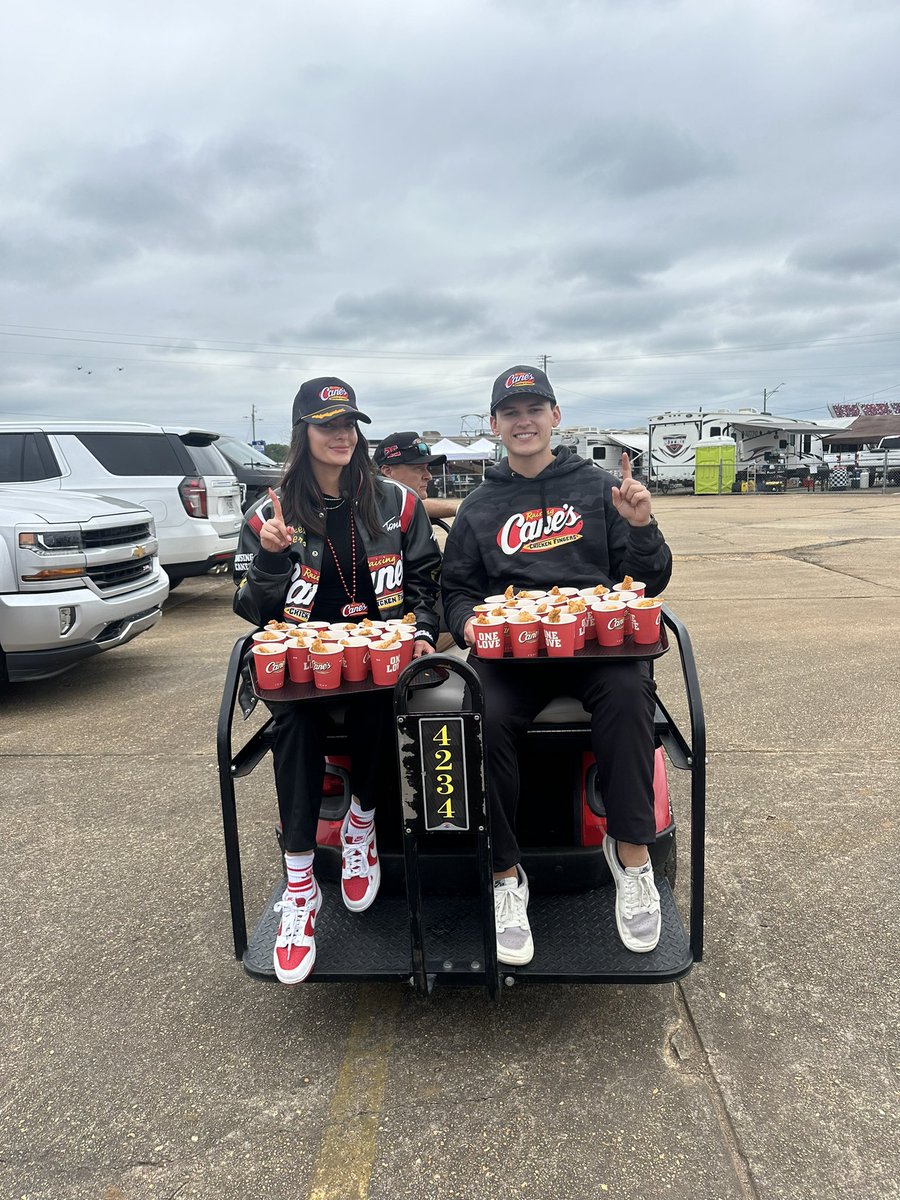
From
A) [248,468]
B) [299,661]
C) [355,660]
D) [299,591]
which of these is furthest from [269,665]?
[248,468]

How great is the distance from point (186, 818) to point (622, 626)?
2.47 m

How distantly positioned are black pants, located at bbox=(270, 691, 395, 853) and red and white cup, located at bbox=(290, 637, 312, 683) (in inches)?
3.3

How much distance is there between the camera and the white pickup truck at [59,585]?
5.21 metres

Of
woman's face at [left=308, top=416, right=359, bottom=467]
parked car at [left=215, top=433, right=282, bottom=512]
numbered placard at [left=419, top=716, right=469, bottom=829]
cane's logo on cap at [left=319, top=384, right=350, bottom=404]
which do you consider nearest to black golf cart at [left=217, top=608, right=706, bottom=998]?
numbered placard at [left=419, top=716, right=469, bottom=829]

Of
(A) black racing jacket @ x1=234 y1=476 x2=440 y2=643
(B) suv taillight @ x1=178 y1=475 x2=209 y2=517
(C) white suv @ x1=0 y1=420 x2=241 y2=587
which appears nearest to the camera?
(A) black racing jacket @ x1=234 y1=476 x2=440 y2=643

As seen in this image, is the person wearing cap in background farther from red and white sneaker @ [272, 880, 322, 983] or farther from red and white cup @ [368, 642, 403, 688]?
red and white sneaker @ [272, 880, 322, 983]

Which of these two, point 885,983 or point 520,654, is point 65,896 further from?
point 885,983

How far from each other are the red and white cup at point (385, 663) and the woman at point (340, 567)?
0.20 meters

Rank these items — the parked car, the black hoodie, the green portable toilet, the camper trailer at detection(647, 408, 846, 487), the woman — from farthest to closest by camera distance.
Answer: the camper trailer at detection(647, 408, 846, 487)
the green portable toilet
the parked car
the black hoodie
the woman

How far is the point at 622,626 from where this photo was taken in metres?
2.40

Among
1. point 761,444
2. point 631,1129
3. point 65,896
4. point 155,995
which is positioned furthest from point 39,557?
point 761,444

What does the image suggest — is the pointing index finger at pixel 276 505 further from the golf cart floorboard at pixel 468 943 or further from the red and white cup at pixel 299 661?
the golf cart floorboard at pixel 468 943

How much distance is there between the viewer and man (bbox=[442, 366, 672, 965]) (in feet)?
7.65

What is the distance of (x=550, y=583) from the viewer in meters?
2.98
